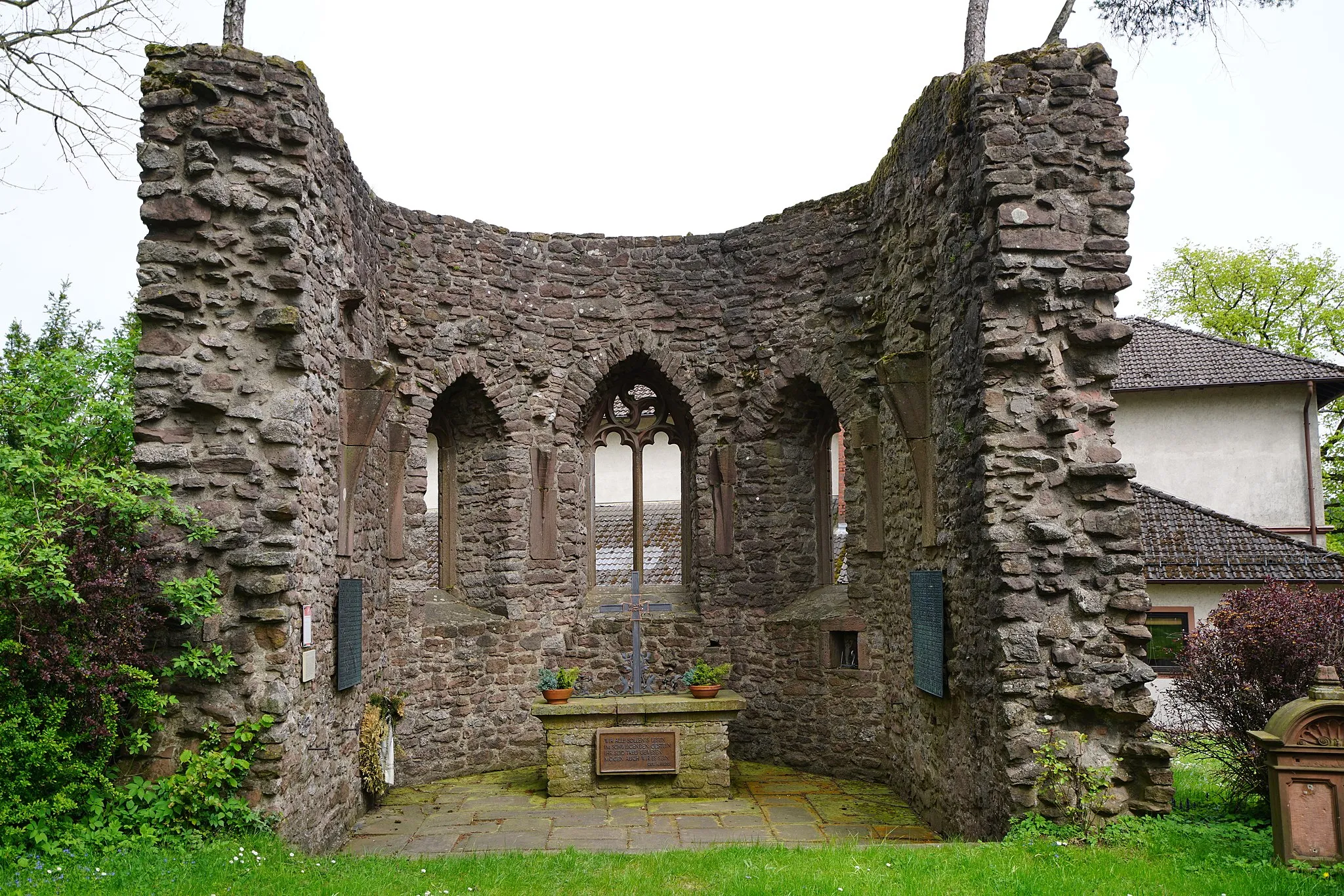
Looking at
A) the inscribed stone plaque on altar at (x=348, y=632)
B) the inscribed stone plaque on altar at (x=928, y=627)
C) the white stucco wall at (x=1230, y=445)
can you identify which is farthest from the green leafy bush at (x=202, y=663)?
the white stucco wall at (x=1230, y=445)

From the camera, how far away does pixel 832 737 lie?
10195mm

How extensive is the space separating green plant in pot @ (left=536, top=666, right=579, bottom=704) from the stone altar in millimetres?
128

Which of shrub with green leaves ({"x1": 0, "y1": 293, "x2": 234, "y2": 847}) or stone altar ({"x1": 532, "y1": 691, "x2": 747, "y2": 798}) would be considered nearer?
shrub with green leaves ({"x1": 0, "y1": 293, "x2": 234, "y2": 847})

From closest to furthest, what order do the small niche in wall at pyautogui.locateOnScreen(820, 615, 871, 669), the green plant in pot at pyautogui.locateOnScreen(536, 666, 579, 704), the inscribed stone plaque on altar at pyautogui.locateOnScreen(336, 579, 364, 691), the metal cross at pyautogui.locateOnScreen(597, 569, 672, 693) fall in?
the inscribed stone plaque on altar at pyautogui.locateOnScreen(336, 579, 364, 691)
the green plant in pot at pyautogui.locateOnScreen(536, 666, 579, 704)
the metal cross at pyautogui.locateOnScreen(597, 569, 672, 693)
the small niche in wall at pyautogui.locateOnScreen(820, 615, 871, 669)

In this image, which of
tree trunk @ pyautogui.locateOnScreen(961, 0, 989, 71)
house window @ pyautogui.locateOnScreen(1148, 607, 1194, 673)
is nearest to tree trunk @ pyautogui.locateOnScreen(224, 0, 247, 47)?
tree trunk @ pyautogui.locateOnScreen(961, 0, 989, 71)

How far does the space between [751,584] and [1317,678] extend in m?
6.04

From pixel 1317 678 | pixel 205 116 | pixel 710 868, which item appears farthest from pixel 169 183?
pixel 1317 678

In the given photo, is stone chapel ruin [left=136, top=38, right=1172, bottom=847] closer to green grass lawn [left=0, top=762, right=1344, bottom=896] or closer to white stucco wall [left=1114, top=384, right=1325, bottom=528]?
green grass lawn [left=0, top=762, right=1344, bottom=896]

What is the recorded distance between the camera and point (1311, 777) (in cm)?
555

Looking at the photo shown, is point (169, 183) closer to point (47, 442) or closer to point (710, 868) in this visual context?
point (47, 442)

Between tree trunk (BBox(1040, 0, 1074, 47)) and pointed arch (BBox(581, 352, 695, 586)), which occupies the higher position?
tree trunk (BBox(1040, 0, 1074, 47))

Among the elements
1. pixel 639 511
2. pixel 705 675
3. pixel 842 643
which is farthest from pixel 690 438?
pixel 705 675

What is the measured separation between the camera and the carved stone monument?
5504 millimetres

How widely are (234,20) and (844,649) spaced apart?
328 inches
